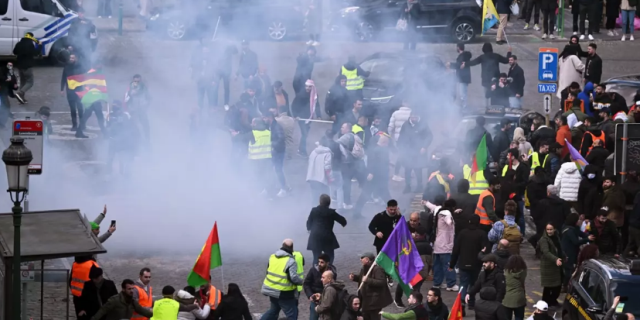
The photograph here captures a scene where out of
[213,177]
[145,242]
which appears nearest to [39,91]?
[213,177]

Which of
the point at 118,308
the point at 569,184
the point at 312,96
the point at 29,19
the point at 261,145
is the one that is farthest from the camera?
the point at 29,19

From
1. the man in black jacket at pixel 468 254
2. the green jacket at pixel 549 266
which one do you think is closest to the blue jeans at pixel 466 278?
the man in black jacket at pixel 468 254

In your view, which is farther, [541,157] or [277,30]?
[277,30]

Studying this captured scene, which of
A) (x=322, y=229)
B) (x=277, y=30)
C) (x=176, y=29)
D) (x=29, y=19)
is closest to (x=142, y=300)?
(x=322, y=229)

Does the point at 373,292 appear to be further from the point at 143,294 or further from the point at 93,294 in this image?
the point at 93,294

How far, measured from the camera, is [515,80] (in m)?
23.1

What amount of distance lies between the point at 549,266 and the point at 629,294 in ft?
7.94

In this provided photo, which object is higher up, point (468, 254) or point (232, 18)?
point (232, 18)

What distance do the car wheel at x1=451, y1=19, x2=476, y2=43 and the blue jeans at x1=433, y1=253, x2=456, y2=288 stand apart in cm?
1399

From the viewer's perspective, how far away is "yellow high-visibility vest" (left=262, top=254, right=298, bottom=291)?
13117mm

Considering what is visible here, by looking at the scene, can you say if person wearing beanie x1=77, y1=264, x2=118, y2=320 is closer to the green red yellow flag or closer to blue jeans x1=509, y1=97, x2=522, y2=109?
the green red yellow flag

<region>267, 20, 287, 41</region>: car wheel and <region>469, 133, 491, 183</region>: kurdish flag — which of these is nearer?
<region>469, 133, 491, 183</region>: kurdish flag

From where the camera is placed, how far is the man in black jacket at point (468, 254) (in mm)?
14367

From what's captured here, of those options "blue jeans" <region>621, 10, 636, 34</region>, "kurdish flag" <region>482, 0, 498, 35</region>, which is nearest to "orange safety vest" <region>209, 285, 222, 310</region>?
"kurdish flag" <region>482, 0, 498, 35</region>
